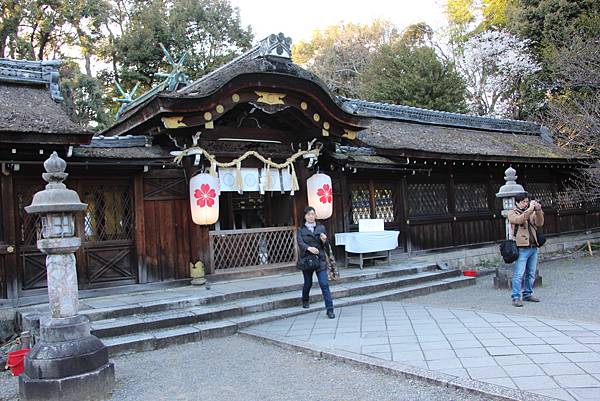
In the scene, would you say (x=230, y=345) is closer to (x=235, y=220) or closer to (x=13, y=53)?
(x=235, y=220)

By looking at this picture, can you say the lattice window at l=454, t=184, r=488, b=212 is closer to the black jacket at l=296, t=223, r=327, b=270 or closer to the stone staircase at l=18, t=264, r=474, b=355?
the stone staircase at l=18, t=264, r=474, b=355

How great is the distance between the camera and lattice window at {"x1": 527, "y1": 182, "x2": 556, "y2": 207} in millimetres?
16917

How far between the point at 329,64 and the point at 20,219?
1158 inches

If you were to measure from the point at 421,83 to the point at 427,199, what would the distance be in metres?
13.7

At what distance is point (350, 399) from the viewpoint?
4.56 m

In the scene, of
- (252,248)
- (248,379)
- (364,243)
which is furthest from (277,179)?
(248,379)

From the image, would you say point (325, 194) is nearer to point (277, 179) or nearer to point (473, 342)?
point (277, 179)

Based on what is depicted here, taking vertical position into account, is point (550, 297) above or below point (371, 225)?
below

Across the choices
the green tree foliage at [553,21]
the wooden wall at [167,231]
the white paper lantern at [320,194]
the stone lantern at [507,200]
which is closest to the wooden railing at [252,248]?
the wooden wall at [167,231]

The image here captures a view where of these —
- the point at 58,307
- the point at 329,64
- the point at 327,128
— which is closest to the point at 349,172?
the point at 327,128

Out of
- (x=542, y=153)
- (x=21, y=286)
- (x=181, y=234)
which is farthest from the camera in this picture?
(x=542, y=153)

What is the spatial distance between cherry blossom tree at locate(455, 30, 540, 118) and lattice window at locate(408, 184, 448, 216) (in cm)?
1349

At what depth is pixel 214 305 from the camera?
812 cm

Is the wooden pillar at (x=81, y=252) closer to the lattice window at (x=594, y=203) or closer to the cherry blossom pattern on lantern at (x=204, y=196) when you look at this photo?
the cherry blossom pattern on lantern at (x=204, y=196)
